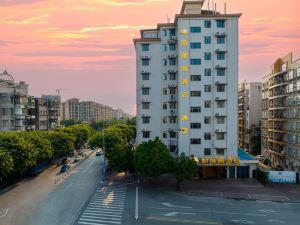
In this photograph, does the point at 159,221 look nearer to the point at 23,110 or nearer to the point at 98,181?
the point at 98,181

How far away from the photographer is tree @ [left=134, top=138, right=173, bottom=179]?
56312mm

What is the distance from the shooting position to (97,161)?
94.7 metres

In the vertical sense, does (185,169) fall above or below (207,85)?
below

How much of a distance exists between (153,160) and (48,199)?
59.9ft

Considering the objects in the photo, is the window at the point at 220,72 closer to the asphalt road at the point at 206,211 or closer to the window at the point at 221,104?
the window at the point at 221,104

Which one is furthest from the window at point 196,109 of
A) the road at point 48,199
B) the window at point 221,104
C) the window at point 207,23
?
the road at point 48,199

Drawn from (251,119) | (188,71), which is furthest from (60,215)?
(251,119)

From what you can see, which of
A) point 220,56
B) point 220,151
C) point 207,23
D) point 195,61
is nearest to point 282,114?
point 220,151

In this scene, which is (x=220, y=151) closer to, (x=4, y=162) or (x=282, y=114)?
(x=282, y=114)

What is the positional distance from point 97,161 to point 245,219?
58.6 m

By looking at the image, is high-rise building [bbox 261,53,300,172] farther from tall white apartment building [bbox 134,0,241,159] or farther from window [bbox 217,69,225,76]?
window [bbox 217,69,225,76]

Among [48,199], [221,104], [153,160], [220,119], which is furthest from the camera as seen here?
[220,119]

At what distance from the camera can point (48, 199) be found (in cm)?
5244

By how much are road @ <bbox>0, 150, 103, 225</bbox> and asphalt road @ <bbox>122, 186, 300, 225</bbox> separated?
8388mm
